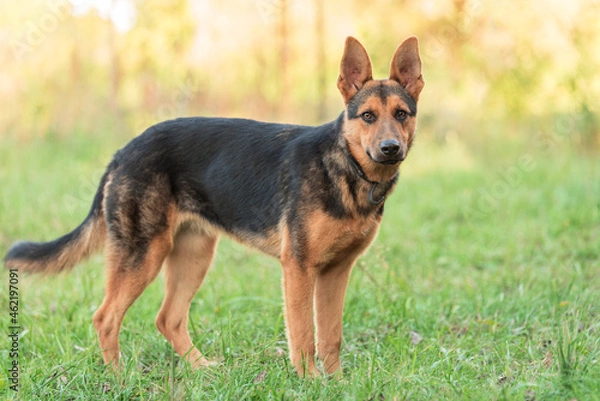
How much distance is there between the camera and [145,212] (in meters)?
4.31

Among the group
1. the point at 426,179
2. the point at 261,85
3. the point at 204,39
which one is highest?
the point at 204,39

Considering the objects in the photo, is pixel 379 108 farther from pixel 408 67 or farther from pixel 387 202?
pixel 387 202

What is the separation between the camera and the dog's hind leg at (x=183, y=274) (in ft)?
15.3

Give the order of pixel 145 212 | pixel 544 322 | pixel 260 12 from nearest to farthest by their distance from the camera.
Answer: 1. pixel 145 212
2. pixel 544 322
3. pixel 260 12

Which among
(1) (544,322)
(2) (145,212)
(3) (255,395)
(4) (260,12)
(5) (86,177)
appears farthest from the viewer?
(4) (260,12)

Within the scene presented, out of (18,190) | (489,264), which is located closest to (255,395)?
(489,264)

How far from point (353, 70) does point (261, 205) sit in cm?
104

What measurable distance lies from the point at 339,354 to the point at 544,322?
151 cm

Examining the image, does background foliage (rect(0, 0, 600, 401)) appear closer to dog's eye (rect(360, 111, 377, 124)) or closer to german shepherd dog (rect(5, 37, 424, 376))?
german shepherd dog (rect(5, 37, 424, 376))

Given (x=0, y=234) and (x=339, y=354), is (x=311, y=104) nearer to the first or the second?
(x=0, y=234)

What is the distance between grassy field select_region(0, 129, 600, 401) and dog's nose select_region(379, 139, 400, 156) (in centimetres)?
116

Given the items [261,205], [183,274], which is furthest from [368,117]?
[183,274]

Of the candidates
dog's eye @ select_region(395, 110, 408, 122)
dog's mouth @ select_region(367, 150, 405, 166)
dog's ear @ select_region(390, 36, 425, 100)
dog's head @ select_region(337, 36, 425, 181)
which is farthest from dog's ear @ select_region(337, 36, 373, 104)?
dog's mouth @ select_region(367, 150, 405, 166)

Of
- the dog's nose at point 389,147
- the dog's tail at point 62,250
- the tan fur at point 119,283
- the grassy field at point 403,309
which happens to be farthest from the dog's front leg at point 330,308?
the dog's tail at point 62,250
